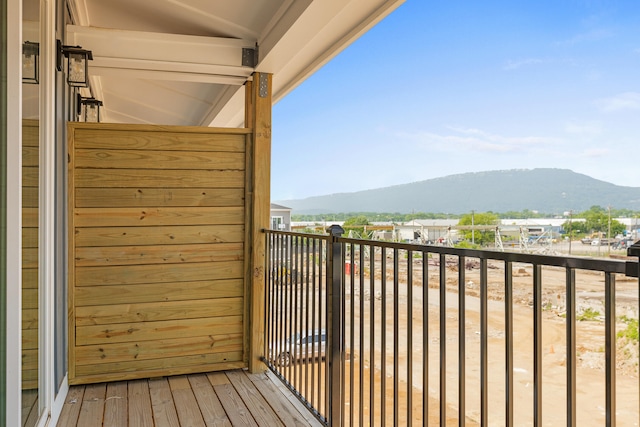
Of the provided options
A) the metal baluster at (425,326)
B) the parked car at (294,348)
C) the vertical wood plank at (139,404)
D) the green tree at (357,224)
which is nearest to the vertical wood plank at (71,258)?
the vertical wood plank at (139,404)

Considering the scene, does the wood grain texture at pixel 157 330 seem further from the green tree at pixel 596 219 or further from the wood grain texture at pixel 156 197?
the green tree at pixel 596 219

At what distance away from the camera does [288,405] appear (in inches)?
107

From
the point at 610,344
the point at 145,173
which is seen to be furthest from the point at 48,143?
the point at 610,344

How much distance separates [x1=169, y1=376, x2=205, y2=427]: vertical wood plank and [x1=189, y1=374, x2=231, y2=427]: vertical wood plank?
1.0 inches

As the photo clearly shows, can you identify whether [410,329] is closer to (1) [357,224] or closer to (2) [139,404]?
(2) [139,404]

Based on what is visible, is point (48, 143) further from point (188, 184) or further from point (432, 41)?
point (432, 41)

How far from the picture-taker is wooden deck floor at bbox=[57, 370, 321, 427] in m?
2.52

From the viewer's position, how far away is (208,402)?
2773 millimetres

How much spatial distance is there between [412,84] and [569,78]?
10.3 meters

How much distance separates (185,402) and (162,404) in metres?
0.12

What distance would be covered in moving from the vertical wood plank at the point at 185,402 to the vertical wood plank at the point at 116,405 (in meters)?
0.26

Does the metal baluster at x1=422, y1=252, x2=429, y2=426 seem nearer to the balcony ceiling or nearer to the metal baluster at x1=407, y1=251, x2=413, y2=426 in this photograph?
the metal baluster at x1=407, y1=251, x2=413, y2=426

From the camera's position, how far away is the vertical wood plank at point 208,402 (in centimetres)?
251

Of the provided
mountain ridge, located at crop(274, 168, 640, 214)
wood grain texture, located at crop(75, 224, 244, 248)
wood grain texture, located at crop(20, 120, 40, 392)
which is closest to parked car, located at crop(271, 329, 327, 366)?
wood grain texture, located at crop(75, 224, 244, 248)
